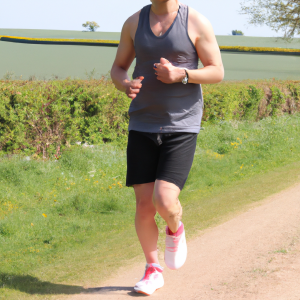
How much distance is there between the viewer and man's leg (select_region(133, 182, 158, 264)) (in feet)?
9.35

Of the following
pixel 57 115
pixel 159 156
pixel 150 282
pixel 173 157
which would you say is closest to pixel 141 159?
pixel 159 156

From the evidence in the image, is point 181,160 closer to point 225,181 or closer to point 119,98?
point 225,181

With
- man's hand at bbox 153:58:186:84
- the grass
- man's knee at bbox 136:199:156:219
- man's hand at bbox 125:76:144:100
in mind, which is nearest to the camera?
man's hand at bbox 153:58:186:84

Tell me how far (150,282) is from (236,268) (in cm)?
79

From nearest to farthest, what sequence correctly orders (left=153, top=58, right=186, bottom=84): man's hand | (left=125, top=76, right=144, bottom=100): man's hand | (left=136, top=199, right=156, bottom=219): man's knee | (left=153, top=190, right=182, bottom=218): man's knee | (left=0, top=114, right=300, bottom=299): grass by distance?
(left=153, top=58, right=186, bottom=84): man's hand < (left=125, top=76, right=144, bottom=100): man's hand < (left=153, top=190, right=182, bottom=218): man's knee < (left=136, top=199, right=156, bottom=219): man's knee < (left=0, top=114, right=300, bottom=299): grass

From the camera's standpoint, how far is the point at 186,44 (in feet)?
8.33

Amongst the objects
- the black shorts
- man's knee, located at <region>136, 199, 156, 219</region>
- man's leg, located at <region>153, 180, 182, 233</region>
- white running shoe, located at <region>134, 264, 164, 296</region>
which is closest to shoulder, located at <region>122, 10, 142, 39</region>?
the black shorts

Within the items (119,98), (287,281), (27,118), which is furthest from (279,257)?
(119,98)

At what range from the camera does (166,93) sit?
2.58 metres

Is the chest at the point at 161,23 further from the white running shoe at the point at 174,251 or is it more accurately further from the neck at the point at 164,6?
the white running shoe at the point at 174,251

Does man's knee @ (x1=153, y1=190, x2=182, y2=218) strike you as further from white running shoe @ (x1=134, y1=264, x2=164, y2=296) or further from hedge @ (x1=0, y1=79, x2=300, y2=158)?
hedge @ (x1=0, y1=79, x2=300, y2=158)

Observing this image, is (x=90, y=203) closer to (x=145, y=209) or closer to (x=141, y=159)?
(x=145, y=209)

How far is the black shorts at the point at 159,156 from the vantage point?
267cm

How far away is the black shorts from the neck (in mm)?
822
